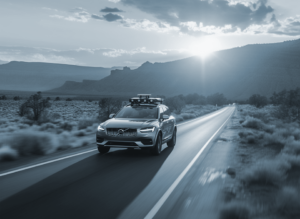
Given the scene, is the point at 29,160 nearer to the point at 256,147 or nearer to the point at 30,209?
the point at 30,209

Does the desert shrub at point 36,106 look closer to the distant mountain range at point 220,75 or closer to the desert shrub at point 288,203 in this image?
the desert shrub at point 288,203

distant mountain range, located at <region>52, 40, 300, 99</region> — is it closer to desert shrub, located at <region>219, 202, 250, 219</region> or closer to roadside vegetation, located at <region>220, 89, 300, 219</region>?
roadside vegetation, located at <region>220, 89, 300, 219</region>

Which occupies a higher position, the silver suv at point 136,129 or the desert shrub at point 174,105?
the silver suv at point 136,129

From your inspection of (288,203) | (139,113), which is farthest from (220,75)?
(288,203)

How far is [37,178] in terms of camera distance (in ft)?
22.3

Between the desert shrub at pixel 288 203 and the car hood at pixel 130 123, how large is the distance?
5034mm

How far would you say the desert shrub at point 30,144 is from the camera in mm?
10172

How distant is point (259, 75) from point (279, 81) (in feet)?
38.5

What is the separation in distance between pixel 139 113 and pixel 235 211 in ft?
21.3

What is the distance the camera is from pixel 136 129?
30.3ft

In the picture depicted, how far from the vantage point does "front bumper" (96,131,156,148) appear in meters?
9.14

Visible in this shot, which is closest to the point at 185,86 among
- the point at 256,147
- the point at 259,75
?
the point at 259,75

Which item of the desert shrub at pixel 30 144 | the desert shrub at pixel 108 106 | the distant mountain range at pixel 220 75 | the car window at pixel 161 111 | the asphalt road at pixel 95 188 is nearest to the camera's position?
the asphalt road at pixel 95 188

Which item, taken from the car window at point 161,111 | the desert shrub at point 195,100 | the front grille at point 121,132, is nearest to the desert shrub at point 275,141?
the car window at point 161,111
